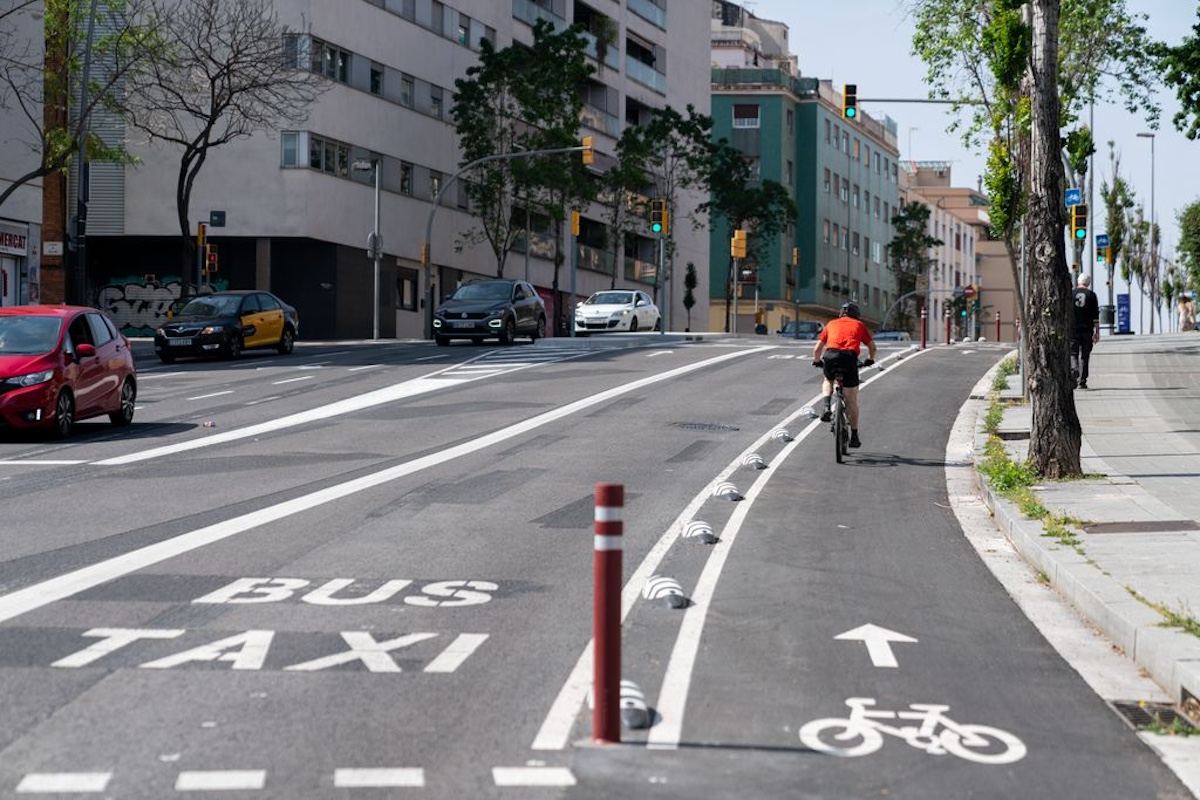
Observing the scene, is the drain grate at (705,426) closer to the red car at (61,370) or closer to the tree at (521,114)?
the red car at (61,370)

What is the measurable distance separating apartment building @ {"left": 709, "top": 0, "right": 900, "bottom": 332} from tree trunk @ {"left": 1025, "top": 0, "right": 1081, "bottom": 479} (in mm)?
81865

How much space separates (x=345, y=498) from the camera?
13.5 meters

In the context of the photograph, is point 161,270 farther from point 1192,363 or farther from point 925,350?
point 1192,363

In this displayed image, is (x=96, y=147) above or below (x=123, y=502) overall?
above

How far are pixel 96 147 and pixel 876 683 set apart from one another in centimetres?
4076

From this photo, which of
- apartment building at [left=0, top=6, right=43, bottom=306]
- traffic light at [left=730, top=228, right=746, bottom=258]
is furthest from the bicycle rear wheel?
traffic light at [left=730, top=228, right=746, bottom=258]

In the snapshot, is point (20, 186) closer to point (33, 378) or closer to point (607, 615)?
A: point (33, 378)

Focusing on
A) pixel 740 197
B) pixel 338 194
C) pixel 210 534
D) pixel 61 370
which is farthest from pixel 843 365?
pixel 740 197

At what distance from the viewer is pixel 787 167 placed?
107062mm

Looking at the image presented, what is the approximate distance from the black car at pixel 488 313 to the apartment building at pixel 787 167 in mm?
55591

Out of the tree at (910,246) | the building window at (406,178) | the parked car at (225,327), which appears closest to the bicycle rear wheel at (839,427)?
the parked car at (225,327)

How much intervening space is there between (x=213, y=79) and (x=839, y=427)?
3292 cm

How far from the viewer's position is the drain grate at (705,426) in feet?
67.0

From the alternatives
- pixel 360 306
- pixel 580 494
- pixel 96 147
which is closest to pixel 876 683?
pixel 580 494
